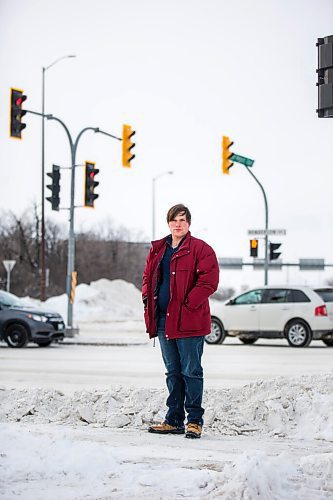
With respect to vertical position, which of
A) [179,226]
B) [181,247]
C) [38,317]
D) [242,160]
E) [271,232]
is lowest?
[38,317]

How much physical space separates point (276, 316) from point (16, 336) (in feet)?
20.6

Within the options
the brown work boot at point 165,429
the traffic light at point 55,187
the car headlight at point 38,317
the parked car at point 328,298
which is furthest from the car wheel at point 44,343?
the brown work boot at point 165,429

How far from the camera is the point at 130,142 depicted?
2461cm

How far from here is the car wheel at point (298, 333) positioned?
21.8 metres

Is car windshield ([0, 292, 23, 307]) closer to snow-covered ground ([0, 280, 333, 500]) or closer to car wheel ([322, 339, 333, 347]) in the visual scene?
car wheel ([322, 339, 333, 347])

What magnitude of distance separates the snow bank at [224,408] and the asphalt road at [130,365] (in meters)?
2.99

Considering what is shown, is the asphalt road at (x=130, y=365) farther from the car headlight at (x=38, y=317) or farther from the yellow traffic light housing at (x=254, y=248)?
the yellow traffic light housing at (x=254, y=248)

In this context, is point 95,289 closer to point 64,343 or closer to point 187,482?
point 64,343

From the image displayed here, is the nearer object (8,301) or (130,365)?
(130,365)

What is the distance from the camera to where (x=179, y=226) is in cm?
748

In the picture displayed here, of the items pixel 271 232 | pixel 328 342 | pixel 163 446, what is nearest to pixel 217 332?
pixel 328 342

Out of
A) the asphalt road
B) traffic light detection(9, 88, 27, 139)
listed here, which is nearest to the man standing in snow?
the asphalt road

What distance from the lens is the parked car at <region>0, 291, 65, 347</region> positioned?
2048 centimetres

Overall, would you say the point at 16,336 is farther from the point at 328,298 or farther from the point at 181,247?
the point at 181,247
